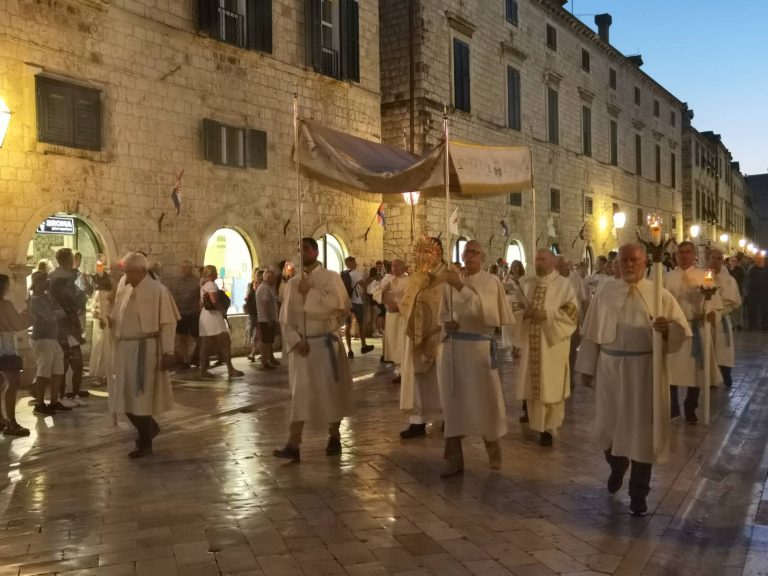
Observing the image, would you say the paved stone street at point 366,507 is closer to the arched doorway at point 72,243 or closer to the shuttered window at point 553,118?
the arched doorway at point 72,243

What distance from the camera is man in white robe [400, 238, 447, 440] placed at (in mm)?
7328

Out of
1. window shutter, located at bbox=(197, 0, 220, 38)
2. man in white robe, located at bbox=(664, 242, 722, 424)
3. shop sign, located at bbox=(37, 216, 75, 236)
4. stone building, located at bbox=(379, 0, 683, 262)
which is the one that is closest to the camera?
man in white robe, located at bbox=(664, 242, 722, 424)

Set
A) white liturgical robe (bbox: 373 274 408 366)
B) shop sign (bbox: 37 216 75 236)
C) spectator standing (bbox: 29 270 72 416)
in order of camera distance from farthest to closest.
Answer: shop sign (bbox: 37 216 75 236) < white liturgical robe (bbox: 373 274 408 366) < spectator standing (bbox: 29 270 72 416)

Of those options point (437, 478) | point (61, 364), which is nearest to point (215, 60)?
point (61, 364)

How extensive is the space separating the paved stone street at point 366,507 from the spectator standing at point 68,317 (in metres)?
1.43

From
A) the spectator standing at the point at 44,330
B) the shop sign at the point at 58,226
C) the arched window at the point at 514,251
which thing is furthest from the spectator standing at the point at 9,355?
the arched window at the point at 514,251

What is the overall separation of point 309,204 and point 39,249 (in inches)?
229

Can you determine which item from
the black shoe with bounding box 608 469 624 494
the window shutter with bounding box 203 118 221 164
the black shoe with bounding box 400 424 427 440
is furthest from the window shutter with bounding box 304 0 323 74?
the black shoe with bounding box 608 469 624 494

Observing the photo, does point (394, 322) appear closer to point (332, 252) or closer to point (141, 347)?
point (141, 347)

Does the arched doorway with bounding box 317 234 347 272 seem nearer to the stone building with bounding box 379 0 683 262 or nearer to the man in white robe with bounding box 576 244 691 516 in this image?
the stone building with bounding box 379 0 683 262

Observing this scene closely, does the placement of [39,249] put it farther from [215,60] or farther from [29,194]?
[215,60]

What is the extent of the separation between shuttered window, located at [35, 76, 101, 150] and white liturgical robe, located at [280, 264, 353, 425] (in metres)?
6.90

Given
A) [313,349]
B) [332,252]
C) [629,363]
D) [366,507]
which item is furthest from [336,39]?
[366,507]

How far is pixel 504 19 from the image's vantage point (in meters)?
23.6
